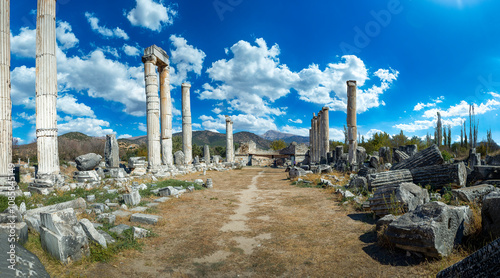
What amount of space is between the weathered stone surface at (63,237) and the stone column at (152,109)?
1221cm

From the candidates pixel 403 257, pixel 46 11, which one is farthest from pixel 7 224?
pixel 46 11

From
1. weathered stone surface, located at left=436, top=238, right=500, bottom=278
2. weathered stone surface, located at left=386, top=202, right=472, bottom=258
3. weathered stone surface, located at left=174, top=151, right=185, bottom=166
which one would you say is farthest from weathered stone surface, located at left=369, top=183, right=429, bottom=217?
weathered stone surface, located at left=174, top=151, right=185, bottom=166

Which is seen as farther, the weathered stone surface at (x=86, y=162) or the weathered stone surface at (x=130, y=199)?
the weathered stone surface at (x=86, y=162)

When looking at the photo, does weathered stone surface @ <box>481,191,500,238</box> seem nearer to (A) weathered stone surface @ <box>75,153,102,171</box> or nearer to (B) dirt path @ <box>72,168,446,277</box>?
(B) dirt path @ <box>72,168,446,277</box>

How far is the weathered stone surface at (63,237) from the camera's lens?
3.99 m

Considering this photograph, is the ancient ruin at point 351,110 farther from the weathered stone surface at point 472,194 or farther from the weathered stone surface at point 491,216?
the weathered stone surface at point 491,216

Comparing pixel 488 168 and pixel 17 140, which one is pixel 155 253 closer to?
pixel 488 168

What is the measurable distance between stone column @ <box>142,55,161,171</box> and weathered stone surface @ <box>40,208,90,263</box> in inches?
481

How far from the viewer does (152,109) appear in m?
16.5

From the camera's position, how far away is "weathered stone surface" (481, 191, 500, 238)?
3.95 m

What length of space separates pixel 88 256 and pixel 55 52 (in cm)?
1005

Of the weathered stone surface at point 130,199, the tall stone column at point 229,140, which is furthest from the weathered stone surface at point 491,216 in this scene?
the tall stone column at point 229,140

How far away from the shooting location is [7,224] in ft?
13.8

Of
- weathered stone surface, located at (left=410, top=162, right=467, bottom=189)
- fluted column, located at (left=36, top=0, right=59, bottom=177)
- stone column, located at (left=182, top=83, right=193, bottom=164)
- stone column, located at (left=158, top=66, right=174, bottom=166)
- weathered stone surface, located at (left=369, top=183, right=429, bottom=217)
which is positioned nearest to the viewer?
weathered stone surface, located at (left=369, top=183, right=429, bottom=217)
